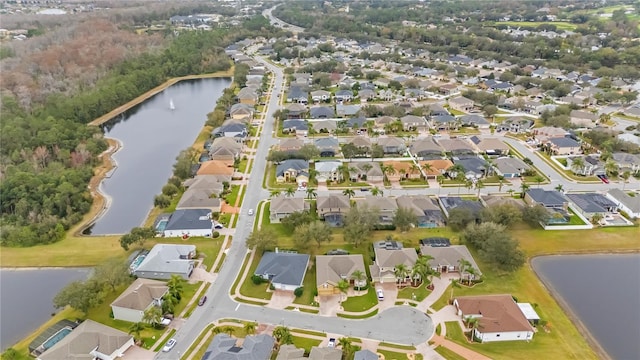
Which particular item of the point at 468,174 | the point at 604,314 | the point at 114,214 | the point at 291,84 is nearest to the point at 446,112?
the point at 468,174

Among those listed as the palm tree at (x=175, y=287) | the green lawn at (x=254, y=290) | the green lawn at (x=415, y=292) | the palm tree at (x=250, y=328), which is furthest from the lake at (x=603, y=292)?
the palm tree at (x=175, y=287)

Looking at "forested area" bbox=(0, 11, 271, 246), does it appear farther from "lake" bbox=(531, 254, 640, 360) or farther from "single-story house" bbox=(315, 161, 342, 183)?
"lake" bbox=(531, 254, 640, 360)

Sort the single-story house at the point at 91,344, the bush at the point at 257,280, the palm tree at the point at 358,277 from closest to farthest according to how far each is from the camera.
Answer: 1. the single-story house at the point at 91,344
2. the palm tree at the point at 358,277
3. the bush at the point at 257,280

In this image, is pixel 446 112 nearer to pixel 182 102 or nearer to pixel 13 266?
pixel 182 102

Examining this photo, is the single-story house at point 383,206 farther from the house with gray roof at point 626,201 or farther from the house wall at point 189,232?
the house with gray roof at point 626,201

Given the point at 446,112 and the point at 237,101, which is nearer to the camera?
the point at 446,112

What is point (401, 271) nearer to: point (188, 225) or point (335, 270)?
point (335, 270)
